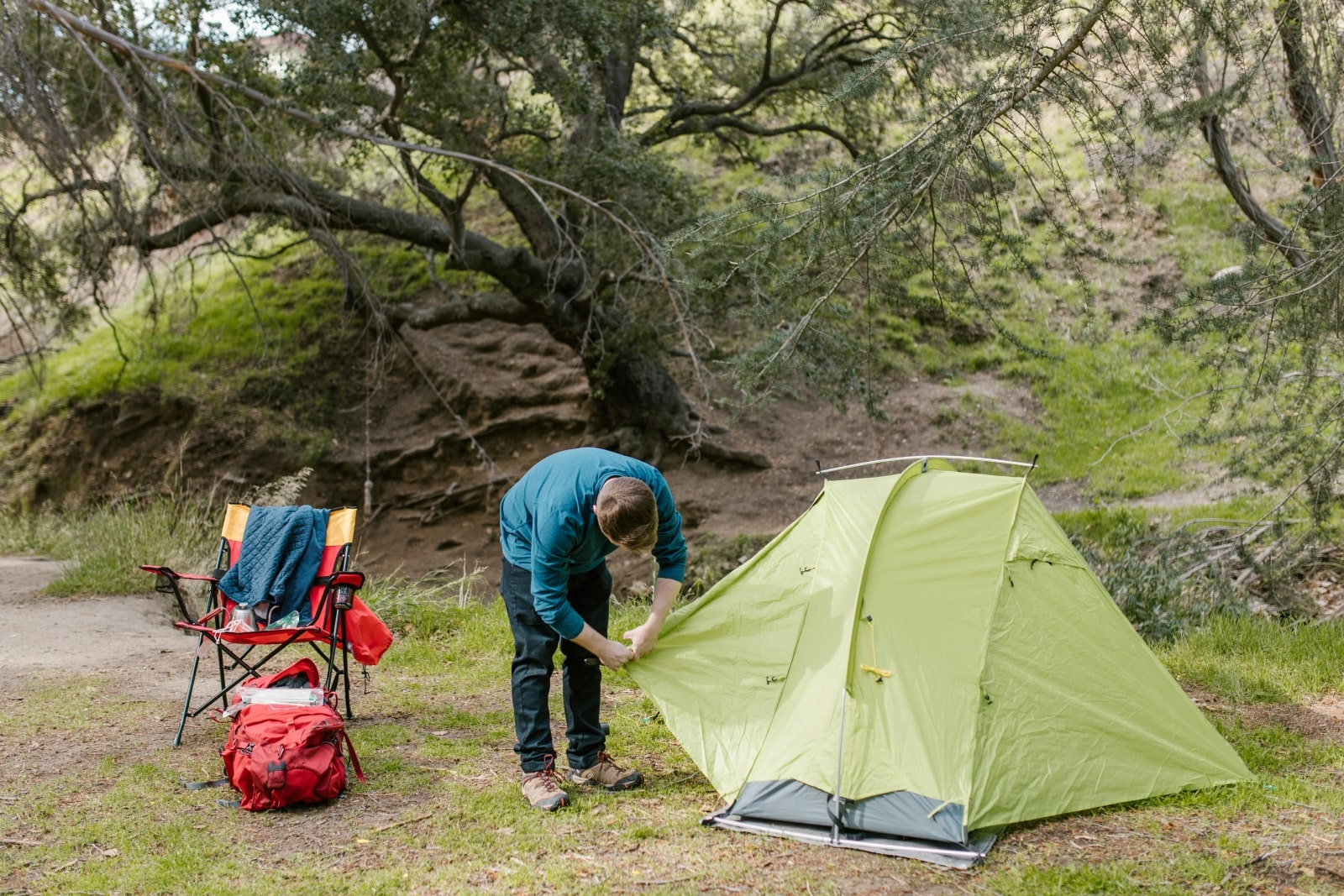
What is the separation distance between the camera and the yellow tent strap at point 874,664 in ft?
12.6

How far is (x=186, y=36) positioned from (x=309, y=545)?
6.68 m

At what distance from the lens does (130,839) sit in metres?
3.51

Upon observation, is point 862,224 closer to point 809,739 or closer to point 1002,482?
point 1002,482

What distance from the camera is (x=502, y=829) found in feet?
12.0

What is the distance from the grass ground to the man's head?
1032 mm

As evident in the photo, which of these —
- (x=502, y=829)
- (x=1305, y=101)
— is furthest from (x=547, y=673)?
(x=1305, y=101)

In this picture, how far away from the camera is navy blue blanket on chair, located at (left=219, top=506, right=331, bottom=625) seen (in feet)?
16.0

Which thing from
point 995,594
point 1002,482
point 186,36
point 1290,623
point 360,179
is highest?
point 186,36

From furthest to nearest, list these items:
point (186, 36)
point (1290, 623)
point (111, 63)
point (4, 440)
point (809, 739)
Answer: point (4, 440) → point (186, 36) → point (111, 63) → point (1290, 623) → point (809, 739)

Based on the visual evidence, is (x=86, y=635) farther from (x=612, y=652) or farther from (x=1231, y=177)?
(x=1231, y=177)

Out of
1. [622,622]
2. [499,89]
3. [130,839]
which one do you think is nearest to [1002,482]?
[622,622]

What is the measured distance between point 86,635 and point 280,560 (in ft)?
8.30

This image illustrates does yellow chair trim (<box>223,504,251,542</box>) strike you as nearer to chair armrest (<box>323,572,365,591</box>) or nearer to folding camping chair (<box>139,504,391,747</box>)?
folding camping chair (<box>139,504,391,747</box>)

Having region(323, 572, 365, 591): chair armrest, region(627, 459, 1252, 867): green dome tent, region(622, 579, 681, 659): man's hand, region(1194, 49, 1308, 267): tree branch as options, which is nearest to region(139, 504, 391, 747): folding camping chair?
region(323, 572, 365, 591): chair armrest
